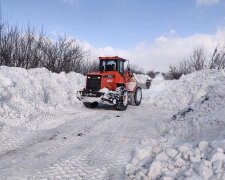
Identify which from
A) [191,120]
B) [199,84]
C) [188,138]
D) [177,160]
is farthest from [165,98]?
[177,160]

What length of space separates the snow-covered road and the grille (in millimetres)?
3432

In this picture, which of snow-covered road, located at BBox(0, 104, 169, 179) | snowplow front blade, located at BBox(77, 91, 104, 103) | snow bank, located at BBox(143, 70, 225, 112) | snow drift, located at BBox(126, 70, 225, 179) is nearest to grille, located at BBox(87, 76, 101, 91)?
snowplow front blade, located at BBox(77, 91, 104, 103)

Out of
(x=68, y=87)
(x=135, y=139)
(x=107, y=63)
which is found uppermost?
(x=107, y=63)

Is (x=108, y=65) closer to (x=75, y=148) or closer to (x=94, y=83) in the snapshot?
(x=94, y=83)

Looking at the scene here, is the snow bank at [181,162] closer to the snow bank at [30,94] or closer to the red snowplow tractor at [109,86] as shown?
the snow bank at [30,94]

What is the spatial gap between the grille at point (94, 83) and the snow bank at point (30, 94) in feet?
4.98

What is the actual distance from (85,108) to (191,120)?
7.65 m

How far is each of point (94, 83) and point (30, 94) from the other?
317 centimetres

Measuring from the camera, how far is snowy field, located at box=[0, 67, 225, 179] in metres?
6.18

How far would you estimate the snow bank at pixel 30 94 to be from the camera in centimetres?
1177

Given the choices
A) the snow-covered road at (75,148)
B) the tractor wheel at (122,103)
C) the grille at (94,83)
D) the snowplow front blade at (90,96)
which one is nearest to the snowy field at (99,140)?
the snow-covered road at (75,148)

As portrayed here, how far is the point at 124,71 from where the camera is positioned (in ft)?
56.5

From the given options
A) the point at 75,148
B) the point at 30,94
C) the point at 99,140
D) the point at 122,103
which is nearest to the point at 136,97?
the point at 122,103

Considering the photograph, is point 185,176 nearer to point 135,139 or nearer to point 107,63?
point 135,139
